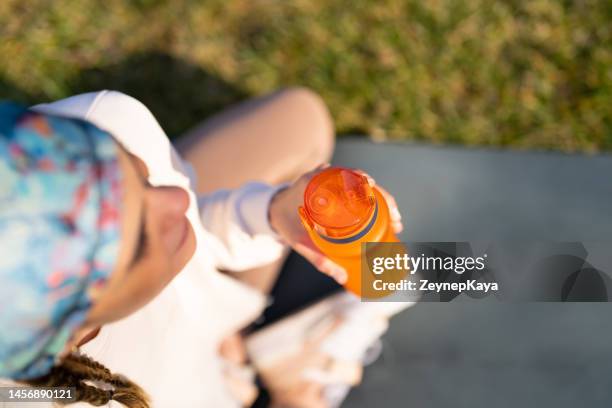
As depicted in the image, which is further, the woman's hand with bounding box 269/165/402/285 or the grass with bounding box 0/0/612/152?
the grass with bounding box 0/0/612/152

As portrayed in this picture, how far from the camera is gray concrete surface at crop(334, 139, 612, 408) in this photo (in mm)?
941

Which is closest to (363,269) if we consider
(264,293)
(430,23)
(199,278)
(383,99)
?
(199,278)

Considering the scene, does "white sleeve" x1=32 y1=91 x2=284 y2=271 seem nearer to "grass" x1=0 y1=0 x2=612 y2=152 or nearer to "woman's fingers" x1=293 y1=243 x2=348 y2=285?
"woman's fingers" x1=293 y1=243 x2=348 y2=285

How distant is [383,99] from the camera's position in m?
1.45

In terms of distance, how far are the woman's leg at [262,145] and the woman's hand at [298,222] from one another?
0.21m

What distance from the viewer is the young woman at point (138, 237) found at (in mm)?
427

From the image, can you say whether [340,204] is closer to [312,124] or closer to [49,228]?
[49,228]

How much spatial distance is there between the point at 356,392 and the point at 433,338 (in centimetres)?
16

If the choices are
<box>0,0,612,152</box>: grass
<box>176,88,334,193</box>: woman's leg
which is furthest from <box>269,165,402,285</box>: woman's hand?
<box>0,0,612,152</box>: grass

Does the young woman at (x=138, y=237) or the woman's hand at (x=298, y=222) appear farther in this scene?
the woman's hand at (x=298, y=222)

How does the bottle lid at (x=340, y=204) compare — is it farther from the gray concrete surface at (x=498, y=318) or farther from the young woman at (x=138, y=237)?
the gray concrete surface at (x=498, y=318)

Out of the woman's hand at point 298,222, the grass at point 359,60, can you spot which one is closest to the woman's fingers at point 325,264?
the woman's hand at point 298,222

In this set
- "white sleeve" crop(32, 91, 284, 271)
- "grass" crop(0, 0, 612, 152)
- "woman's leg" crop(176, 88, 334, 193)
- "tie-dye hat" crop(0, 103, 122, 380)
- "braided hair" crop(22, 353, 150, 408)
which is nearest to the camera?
"tie-dye hat" crop(0, 103, 122, 380)

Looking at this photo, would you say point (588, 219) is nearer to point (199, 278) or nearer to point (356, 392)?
point (356, 392)
